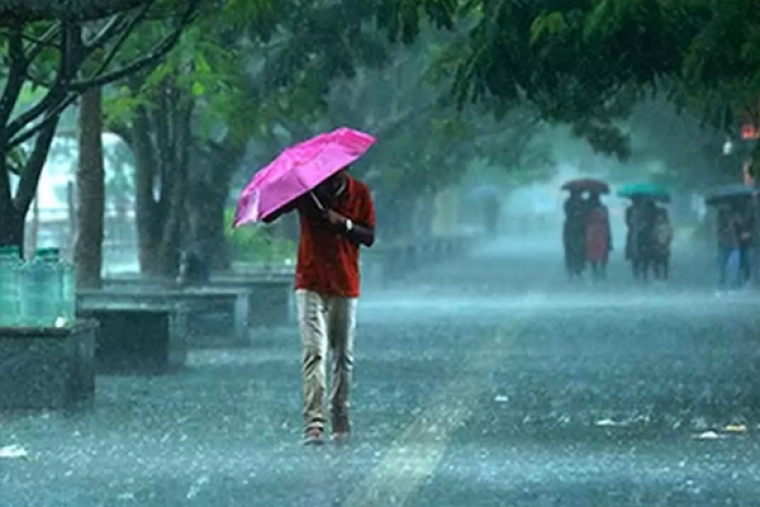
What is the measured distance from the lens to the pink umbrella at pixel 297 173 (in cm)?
1673

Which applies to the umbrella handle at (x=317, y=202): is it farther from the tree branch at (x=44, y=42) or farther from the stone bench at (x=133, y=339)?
the stone bench at (x=133, y=339)

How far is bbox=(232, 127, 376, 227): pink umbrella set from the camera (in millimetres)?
16734

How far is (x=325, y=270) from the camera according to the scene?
17.0 meters

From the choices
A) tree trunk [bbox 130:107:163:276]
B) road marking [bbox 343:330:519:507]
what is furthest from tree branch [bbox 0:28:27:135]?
tree trunk [bbox 130:107:163:276]

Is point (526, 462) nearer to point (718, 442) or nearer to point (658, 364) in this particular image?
point (718, 442)

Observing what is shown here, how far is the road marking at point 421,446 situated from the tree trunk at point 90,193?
22.9 ft

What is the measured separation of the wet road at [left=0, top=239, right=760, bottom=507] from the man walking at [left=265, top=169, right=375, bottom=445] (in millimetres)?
430

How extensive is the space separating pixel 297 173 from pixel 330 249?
22.1 inches

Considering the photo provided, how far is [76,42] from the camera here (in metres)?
24.3

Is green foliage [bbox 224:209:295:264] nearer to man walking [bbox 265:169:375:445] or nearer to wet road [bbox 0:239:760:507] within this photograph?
wet road [bbox 0:239:760:507]

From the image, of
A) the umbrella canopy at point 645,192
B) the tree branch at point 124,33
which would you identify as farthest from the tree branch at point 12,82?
the umbrella canopy at point 645,192

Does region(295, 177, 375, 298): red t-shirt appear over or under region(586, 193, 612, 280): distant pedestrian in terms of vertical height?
over

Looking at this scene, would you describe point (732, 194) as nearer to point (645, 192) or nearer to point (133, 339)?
point (645, 192)

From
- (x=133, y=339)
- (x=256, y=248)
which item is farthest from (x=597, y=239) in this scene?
(x=133, y=339)
